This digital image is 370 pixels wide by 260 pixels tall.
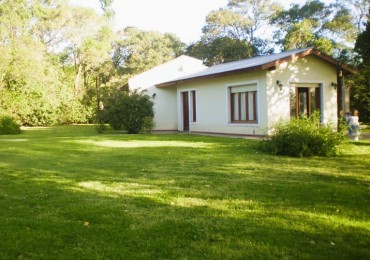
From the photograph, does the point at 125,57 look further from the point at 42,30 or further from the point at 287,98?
the point at 287,98

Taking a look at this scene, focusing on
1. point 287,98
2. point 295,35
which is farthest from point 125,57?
point 287,98

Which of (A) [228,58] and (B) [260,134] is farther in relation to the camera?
(A) [228,58]

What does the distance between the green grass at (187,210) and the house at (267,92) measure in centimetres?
732

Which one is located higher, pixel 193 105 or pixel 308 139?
pixel 193 105

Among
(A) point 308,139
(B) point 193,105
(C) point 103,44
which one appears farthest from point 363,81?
(C) point 103,44

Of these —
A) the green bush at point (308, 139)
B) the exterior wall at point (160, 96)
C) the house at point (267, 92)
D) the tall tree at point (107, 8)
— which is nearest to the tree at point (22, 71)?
the exterior wall at point (160, 96)

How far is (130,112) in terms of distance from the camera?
19.8m

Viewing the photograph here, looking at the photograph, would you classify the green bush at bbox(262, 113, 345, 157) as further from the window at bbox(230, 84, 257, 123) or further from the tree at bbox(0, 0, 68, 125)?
the tree at bbox(0, 0, 68, 125)

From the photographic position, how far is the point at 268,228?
3994 millimetres

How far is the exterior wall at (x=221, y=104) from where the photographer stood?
15.7m

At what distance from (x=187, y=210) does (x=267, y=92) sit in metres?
11.4

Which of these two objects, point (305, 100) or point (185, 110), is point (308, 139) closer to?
point (305, 100)

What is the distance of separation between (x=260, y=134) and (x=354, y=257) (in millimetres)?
12542

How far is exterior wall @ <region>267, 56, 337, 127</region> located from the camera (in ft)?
50.8
